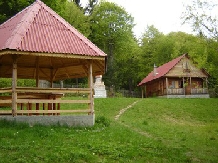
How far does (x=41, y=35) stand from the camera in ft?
44.3

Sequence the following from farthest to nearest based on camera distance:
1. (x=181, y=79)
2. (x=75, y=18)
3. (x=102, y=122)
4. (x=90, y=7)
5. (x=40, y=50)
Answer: (x=90, y=7) < (x=181, y=79) < (x=75, y=18) < (x=102, y=122) < (x=40, y=50)

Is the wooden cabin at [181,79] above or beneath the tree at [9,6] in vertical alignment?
beneath

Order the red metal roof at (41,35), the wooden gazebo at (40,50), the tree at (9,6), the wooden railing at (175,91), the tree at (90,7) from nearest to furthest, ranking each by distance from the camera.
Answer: the wooden gazebo at (40,50) < the red metal roof at (41,35) < the tree at (9,6) < the wooden railing at (175,91) < the tree at (90,7)

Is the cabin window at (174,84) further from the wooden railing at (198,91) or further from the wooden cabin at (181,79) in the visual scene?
the wooden railing at (198,91)

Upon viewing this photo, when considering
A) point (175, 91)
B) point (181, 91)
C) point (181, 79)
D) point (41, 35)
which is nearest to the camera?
point (41, 35)

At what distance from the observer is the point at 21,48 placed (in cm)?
1198

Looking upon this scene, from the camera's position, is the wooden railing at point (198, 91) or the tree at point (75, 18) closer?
the wooden railing at point (198, 91)

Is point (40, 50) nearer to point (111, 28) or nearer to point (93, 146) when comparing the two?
point (93, 146)

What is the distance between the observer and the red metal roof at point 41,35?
1246 centimetres

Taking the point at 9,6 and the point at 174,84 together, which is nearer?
the point at 9,6

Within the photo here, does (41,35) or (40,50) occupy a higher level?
(41,35)

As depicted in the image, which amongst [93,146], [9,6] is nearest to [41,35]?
[93,146]

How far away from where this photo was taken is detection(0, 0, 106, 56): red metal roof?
1246 centimetres

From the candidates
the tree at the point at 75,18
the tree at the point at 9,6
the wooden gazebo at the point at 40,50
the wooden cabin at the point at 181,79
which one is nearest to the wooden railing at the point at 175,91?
the wooden cabin at the point at 181,79
